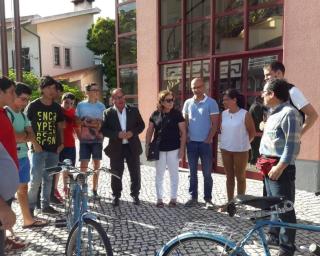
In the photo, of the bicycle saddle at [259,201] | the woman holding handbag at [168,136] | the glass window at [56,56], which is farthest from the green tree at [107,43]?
the bicycle saddle at [259,201]

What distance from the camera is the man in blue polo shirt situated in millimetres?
5500

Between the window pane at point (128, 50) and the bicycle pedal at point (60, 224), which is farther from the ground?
the window pane at point (128, 50)

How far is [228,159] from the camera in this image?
5.28m

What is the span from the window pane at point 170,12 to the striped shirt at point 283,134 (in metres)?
5.40

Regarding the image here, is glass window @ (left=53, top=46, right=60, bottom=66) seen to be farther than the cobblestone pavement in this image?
Yes

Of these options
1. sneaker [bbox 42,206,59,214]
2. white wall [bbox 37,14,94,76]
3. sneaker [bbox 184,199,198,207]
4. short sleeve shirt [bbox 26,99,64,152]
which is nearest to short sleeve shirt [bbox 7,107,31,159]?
short sleeve shirt [bbox 26,99,64,152]

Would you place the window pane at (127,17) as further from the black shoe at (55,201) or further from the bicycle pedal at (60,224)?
the bicycle pedal at (60,224)

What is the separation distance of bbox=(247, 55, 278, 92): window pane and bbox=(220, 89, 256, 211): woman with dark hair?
76.6 inches

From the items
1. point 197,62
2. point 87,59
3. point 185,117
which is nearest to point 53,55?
point 87,59

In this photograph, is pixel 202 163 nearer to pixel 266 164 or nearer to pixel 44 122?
pixel 266 164

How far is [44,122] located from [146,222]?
5.93ft

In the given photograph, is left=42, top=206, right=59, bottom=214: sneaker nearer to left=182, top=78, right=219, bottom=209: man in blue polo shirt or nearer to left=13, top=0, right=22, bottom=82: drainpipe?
left=182, top=78, right=219, bottom=209: man in blue polo shirt

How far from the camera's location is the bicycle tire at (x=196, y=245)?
2.58 metres

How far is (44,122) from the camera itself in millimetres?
4957
